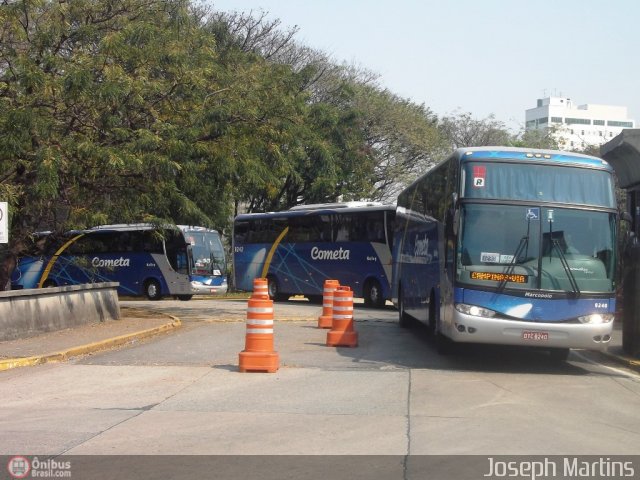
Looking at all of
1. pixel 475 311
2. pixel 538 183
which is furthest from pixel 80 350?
pixel 538 183

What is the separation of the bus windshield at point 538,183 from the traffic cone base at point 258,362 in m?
4.06

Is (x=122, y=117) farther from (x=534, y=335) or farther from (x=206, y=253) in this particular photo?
(x=206, y=253)

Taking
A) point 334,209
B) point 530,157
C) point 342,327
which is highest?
point 530,157

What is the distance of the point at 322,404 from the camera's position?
10.1 meters

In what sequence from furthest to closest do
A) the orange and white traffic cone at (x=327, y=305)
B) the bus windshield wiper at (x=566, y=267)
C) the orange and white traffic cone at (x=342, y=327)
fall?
the orange and white traffic cone at (x=327, y=305) < the orange and white traffic cone at (x=342, y=327) < the bus windshield wiper at (x=566, y=267)

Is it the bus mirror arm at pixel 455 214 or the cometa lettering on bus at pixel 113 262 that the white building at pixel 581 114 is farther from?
the bus mirror arm at pixel 455 214

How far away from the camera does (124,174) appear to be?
19.9 m

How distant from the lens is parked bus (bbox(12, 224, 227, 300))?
36719mm

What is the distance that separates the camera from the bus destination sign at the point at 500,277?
42.3 ft

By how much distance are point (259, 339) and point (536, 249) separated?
457 cm

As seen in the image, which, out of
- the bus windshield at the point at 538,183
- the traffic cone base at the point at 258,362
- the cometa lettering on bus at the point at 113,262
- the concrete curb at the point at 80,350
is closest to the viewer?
the traffic cone base at the point at 258,362

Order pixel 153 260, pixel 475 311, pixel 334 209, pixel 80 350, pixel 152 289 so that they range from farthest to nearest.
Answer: pixel 152 289
pixel 153 260
pixel 334 209
pixel 80 350
pixel 475 311
